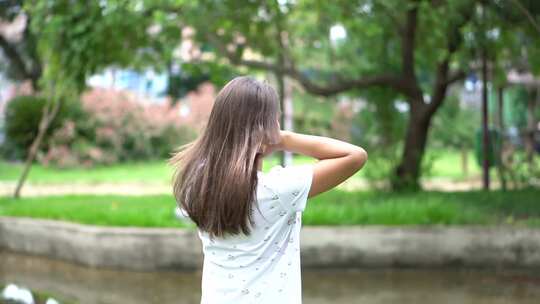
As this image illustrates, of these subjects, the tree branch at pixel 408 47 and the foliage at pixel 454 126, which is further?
the foliage at pixel 454 126

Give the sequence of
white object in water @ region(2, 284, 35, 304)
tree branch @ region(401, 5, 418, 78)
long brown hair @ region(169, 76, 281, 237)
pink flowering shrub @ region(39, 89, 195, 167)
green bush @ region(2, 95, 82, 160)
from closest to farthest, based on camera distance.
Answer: long brown hair @ region(169, 76, 281, 237) < white object in water @ region(2, 284, 35, 304) < tree branch @ region(401, 5, 418, 78) < pink flowering shrub @ region(39, 89, 195, 167) < green bush @ region(2, 95, 82, 160)

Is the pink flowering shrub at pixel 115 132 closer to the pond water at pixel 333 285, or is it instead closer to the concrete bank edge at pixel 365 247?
the concrete bank edge at pixel 365 247

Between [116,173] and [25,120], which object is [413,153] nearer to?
[116,173]

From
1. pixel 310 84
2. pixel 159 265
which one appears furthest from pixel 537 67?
pixel 159 265

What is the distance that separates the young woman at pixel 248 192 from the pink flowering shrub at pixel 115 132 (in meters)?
15.2

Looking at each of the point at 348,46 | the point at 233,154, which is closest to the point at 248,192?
the point at 233,154

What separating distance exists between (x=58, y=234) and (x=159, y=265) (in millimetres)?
1399

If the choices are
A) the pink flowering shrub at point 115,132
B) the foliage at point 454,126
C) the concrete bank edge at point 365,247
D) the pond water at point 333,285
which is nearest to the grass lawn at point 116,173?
the pink flowering shrub at point 115,132

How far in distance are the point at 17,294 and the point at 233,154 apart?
15.4ft

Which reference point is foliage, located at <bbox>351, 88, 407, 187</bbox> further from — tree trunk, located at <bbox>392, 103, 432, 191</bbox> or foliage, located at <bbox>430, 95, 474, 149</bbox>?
foliage, located at <bbox>430, 95, 474, 149</bbox>

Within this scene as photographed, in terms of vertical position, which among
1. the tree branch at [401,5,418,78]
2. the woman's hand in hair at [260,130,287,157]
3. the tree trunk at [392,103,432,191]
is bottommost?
the tree trunk at [392,103,432,191]

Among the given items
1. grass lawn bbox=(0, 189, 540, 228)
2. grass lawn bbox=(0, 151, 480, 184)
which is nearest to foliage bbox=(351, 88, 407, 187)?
grass lawn bbox=(0, 189, 540, 228)

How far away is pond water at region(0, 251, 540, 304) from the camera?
611cm

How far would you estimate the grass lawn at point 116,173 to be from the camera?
49.8 ft
